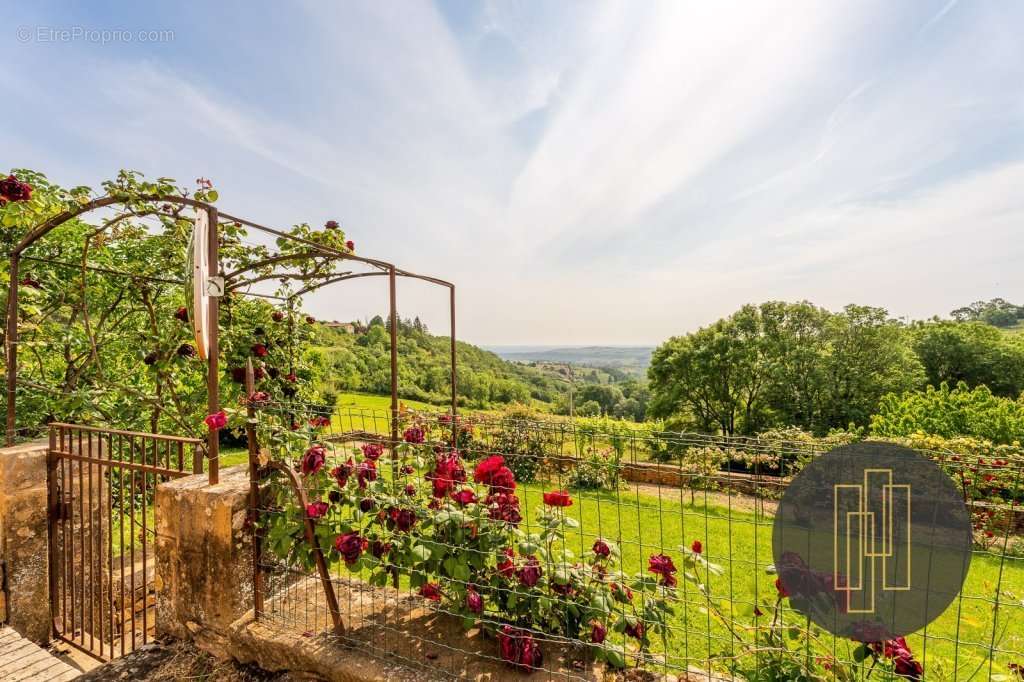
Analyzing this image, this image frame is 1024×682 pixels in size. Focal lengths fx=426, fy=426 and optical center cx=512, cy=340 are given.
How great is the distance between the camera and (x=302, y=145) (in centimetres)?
528

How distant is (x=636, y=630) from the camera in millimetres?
1570

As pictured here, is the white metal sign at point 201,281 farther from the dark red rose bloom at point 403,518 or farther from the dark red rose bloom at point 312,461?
the dark red rose bloom at point 403,518

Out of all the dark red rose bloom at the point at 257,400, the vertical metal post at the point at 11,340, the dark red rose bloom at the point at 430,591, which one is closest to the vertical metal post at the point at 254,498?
the dark red rose bloom at the point at 257,400

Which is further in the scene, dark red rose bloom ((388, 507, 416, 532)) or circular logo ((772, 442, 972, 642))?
dark red rose bloom ((388, 507, 416, 532))

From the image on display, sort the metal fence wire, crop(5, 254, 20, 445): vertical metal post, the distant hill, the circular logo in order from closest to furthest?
the circular logo → the metal fence wire → crop(5, 254, 20, 445): vertical metal post → the distant hill

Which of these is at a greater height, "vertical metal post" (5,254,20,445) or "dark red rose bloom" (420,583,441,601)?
"vertical metal post" (5,254,20,445)

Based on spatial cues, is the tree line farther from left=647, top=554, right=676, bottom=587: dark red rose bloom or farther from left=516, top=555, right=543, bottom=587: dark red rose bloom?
left=516, top=555, right=543, bottom=587: dark red rose bloom

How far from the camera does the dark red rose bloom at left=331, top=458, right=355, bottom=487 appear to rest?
72.6 inches

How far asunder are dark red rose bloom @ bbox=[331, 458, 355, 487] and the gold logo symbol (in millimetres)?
1828

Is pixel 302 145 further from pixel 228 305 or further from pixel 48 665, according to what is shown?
pixel 48 665

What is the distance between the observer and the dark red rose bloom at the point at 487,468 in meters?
1.85

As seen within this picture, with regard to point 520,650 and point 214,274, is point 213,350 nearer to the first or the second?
point 214,274

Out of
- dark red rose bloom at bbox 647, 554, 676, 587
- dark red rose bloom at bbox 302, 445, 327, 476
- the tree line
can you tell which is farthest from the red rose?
the tree line

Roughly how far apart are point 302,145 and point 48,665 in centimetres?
513
